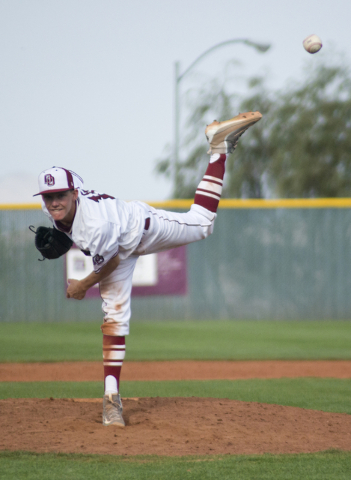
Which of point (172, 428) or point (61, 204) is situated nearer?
point (61, 204)

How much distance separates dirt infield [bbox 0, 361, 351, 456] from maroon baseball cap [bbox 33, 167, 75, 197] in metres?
1.40

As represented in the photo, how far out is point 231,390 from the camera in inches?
221

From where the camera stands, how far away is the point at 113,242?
3514mm

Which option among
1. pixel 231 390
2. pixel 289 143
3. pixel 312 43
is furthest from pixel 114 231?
pixel 289 143

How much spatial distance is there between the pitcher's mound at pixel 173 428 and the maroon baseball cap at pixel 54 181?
4.58ft

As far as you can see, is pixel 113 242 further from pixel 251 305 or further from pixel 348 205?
pixel 348 205

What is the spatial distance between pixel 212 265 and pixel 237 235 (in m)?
0.79

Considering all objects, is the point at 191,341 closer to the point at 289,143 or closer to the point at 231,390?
the point at 231,390

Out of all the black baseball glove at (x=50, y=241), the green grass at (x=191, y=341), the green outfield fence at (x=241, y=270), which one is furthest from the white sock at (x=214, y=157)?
the green outfield fence at (x=241, y=270)

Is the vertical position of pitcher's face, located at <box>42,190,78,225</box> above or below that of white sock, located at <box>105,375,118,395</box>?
above

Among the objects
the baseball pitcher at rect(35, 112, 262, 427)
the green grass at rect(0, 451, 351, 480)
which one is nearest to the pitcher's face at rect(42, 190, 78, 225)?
the baseball pitcher at rect(35, 112, 262, 427)

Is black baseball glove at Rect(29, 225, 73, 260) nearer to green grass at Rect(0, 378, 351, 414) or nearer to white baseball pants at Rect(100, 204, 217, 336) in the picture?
white baseball pants at Rect(100, 204, 217, 336)

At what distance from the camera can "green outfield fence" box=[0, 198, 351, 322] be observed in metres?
11.7

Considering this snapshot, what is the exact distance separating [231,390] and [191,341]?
3.81 metres
